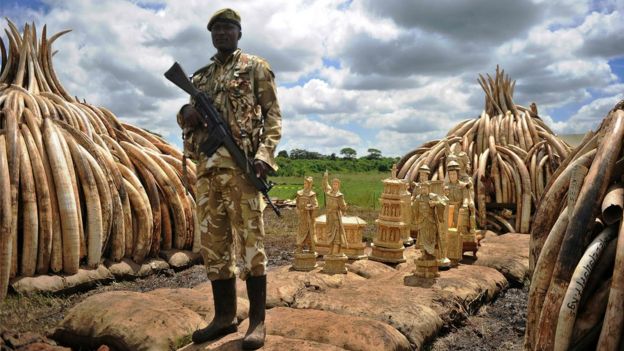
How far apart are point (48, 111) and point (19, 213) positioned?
1.82m

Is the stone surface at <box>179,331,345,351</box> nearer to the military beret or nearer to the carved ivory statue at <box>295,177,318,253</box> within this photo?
the military beret

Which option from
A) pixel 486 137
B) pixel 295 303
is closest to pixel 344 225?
pixel 295 303

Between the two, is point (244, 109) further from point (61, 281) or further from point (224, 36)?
point (61, 281)

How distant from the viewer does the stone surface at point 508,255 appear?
7.07 meters

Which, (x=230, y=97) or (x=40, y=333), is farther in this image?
(x=40, y=333)

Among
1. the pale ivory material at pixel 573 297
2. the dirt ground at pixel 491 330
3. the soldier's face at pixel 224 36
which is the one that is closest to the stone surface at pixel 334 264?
the dirt ground at pixel 491 330

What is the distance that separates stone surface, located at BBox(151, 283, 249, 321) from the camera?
4.58 metres

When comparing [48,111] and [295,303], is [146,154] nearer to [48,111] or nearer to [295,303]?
[48,111]

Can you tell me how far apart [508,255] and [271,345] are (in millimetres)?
5018

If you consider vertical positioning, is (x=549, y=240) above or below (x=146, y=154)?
below

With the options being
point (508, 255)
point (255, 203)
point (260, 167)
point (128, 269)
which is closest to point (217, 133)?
point (260, 167)

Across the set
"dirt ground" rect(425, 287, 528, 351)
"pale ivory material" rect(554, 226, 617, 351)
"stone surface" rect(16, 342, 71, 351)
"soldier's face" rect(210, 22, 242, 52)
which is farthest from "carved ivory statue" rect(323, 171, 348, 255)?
"pale ivory material" rect(554, 226, 617, 351)

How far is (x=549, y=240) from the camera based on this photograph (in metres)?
2.97

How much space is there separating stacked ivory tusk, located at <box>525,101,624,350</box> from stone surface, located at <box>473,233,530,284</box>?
4.25 metres
